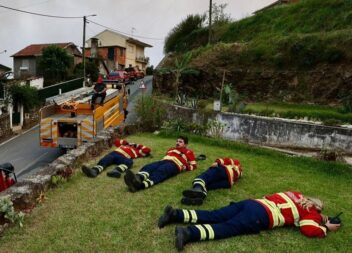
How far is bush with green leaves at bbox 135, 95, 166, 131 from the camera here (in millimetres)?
15336

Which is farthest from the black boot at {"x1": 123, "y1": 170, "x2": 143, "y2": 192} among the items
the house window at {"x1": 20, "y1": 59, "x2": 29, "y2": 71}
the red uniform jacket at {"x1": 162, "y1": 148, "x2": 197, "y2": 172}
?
the house window at {"x1": 20, "y1": 59, "x2": 29, "y2": 71}

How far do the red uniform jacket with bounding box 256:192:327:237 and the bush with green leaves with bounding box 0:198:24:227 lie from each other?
3430 mm

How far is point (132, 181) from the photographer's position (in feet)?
21.9

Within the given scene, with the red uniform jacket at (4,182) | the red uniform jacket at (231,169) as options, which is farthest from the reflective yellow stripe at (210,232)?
the red uniform jacket at (4,182)

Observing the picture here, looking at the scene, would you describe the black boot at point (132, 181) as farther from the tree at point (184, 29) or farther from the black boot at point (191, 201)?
the tree at point (184, 29)

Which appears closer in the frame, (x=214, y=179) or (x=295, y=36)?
(x=214, y=179)

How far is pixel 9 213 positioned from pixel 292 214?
4.06 m

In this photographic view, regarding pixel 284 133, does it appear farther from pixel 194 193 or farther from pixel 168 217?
pixel 168 217

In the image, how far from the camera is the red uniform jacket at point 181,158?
8.03 metres

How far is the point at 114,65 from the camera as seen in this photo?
190 ft

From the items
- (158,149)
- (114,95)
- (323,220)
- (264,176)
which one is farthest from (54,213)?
(114,95)

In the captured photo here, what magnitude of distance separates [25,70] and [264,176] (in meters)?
43.7

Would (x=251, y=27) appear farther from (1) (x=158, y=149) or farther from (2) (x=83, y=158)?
(2) (x=83, y=158)

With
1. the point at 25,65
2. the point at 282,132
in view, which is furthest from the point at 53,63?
the point at 282,132
